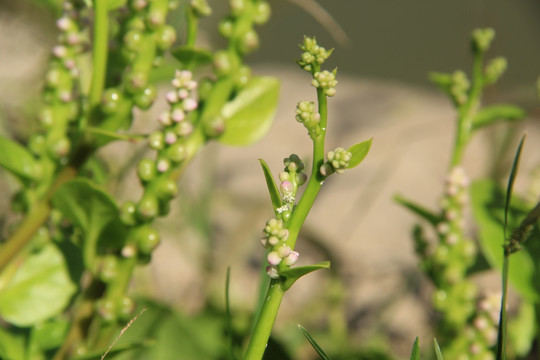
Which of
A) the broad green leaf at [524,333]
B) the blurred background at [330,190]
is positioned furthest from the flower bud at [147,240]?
the broad green leaf at [524,333]

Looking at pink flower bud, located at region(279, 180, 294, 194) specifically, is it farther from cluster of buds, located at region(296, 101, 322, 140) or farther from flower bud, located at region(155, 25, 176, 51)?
flower bud, located at region(155, 25, 176, 51)

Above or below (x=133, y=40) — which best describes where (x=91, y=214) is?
below

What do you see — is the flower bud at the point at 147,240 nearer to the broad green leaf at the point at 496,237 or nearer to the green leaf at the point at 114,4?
the green leaf at the point at 114,4

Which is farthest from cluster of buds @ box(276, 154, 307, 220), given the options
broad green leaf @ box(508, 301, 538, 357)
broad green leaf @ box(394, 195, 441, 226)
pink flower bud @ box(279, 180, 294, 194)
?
broad green leaf @ box(508, 301, 538, 357)

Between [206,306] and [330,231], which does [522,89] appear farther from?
[206,306]

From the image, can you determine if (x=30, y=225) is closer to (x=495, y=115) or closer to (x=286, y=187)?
(x=286, y=187)

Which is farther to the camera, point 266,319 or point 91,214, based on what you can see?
point 91,214

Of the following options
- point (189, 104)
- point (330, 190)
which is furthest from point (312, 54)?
point (330, 190)
